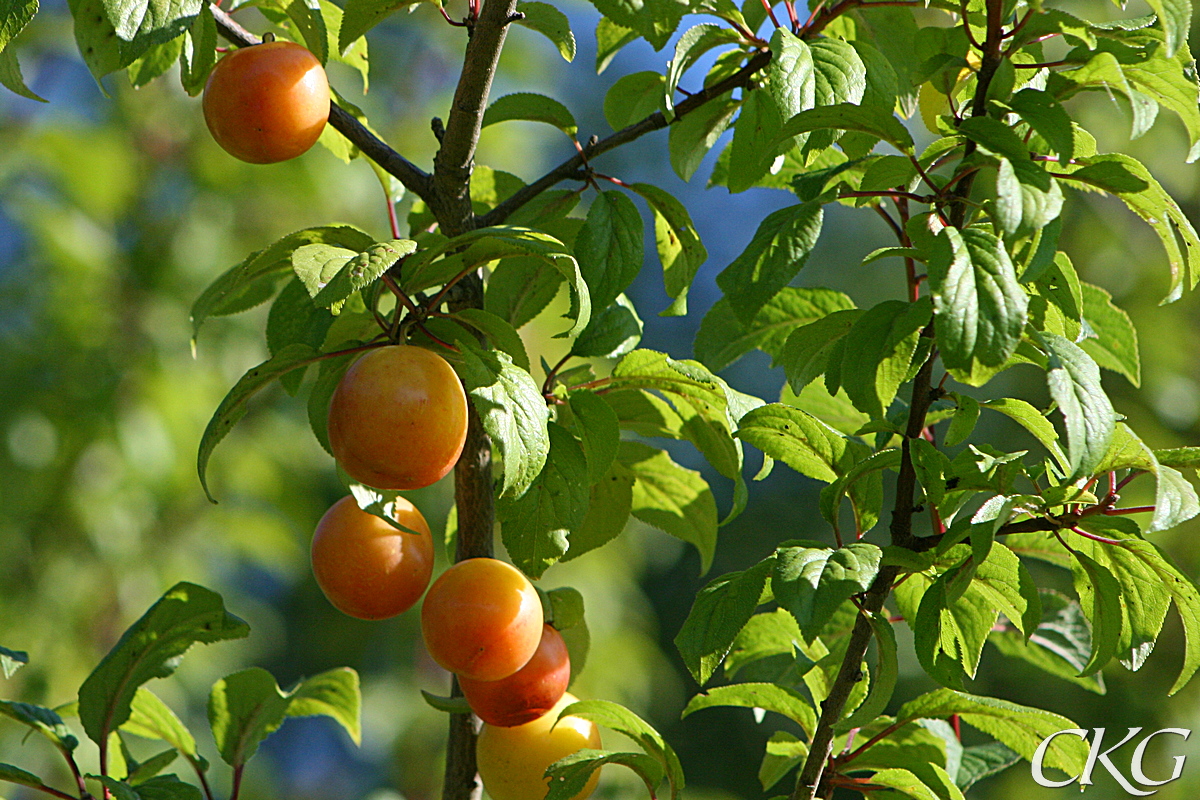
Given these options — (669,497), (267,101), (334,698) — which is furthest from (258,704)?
(267,101)

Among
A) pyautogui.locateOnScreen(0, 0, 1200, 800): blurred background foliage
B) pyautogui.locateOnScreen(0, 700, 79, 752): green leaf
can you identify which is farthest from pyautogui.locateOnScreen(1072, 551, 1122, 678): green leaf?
pyautogui.locateOnScreen(0, 0, 1200, 800): blurred background foliage

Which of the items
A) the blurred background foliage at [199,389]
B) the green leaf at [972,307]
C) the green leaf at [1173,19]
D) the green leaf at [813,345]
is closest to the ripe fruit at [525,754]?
the green leaf at [813,345]

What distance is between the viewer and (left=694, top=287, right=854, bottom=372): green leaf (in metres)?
0.80

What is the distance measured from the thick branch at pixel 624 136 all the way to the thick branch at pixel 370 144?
0.05 meters

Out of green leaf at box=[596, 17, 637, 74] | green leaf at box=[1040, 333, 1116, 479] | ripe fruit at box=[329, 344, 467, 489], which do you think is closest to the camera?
green leaf at box=[1040, 333, 1116, 479]

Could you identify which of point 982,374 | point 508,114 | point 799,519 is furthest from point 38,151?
point 799,519

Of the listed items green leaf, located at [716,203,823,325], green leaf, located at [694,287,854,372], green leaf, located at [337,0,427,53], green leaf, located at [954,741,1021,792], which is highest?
green leaf, located at [337,0,427,53]

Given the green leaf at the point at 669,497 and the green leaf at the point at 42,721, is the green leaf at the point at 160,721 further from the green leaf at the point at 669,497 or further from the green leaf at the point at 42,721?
the green leaf at the point at 669,497

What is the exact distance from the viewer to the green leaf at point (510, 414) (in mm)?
601

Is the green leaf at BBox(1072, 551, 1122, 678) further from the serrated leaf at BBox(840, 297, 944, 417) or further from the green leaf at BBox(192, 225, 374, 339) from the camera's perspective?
the green leaf at BBox(192, 225, 374, 339)

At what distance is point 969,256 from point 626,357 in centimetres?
28

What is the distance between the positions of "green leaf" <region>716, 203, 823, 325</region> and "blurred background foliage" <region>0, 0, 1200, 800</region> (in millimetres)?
1885

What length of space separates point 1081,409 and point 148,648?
2.23ft

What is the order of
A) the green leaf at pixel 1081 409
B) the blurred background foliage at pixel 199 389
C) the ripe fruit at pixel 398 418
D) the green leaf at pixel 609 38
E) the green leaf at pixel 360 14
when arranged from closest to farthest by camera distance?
the green leaf at pixel 1081 409, the ripe fruit at pixel 398 418, the green leaf at pixel 360 14, the green leaf at pixel 609 38, the blurred background foliage at pixel 199 389
